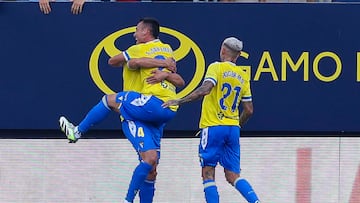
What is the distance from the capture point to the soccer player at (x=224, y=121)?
1076 centimetres

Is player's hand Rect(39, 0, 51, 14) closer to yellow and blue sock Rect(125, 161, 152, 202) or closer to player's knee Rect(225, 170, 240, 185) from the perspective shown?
yellow and blue sock Rect(125, 161, 152, 202)

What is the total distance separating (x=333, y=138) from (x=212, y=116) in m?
1.95

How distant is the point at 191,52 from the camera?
12078mm

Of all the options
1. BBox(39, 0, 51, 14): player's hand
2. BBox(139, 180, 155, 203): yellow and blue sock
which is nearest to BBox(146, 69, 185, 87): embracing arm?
BBox(139, 180, 155, 203): yellow and blue sock

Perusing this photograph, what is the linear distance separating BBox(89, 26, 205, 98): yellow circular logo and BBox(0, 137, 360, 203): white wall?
2.05ft

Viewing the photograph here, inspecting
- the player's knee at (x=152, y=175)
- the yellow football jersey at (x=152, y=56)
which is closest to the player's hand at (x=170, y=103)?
the yellow football jersey at (x=152, y=56)

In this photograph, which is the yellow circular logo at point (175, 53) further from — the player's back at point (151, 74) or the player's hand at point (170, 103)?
the player's hand at point (170, 103)

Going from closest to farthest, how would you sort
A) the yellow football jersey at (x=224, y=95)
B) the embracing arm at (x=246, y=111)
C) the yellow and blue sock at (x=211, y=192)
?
1. the yellow football jersey at (x=224, y=95)
2. the yellow and blue sock at (x=211, y=192)
3. the embracing arm at (x=246, y=111)

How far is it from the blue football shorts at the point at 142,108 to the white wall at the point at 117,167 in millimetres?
1321

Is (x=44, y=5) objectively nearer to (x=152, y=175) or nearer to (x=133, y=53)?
(x=133, y=53)

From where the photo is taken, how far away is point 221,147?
10.9 meters

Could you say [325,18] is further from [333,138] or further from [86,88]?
[86,88]

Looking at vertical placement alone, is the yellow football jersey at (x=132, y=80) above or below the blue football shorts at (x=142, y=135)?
above

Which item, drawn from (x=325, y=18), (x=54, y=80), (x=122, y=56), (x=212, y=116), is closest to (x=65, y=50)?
(x=54, y=80)
